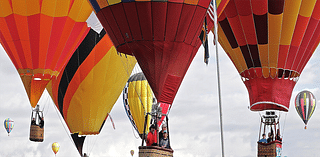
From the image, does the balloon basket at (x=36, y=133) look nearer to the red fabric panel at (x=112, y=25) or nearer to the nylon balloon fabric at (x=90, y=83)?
the nylon balloon fabric at (x=90, y=83)

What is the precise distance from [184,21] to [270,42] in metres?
5.14

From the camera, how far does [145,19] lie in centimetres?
1177

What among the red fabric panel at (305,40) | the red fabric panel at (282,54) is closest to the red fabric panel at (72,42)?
the red fabric panel at (282,54)

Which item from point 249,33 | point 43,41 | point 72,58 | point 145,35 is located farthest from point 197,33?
point 72,58

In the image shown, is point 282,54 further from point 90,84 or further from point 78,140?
point 78,140

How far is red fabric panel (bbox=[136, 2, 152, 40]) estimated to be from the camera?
1166 centimetres

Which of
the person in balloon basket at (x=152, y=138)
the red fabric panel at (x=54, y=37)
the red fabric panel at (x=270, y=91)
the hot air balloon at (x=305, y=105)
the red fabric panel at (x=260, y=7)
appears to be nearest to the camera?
the person in balloon basket at (x=152, y=138)

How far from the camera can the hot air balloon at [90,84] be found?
1811cm

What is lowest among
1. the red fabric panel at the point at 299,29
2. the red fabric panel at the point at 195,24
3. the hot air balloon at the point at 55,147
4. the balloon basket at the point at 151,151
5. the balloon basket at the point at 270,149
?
the balloon basket at the point at 151,151

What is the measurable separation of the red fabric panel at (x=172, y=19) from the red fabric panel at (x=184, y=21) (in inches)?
2.9

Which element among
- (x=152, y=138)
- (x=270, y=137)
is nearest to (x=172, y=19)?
(x=152, y=138)

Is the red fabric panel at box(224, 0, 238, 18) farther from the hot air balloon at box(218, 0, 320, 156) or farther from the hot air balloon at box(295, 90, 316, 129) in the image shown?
the hot air balloon at box(295, 90, 316, 129)

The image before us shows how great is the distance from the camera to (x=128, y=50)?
40.3ft

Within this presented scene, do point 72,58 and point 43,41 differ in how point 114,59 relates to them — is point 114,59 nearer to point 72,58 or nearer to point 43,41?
point 72,58
